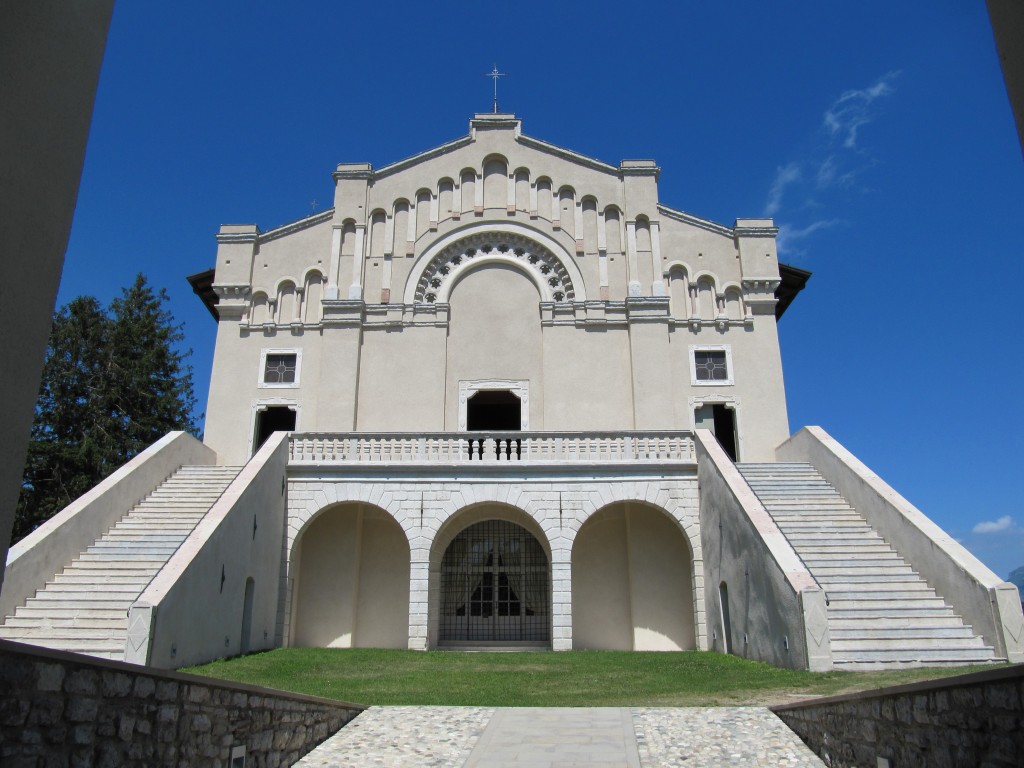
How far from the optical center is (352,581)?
20469 millimetres

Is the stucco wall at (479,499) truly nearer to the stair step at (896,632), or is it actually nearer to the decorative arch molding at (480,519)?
the decorative arch molding at (480,519)

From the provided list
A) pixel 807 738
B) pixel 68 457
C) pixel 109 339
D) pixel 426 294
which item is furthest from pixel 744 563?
pixel 109 339

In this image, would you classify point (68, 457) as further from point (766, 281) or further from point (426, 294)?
point (766, 281)

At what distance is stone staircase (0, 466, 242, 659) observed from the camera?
13.5m

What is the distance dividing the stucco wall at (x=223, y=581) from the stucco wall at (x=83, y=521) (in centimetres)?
235

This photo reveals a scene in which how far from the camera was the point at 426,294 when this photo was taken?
24.2 metres

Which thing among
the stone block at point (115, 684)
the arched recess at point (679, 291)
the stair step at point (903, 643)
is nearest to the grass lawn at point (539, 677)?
the stair step at point (903, 643)

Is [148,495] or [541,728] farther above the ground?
[148,495]

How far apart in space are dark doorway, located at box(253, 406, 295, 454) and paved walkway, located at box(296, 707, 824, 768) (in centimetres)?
1450

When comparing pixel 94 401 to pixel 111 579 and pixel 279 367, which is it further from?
pixel 111 579

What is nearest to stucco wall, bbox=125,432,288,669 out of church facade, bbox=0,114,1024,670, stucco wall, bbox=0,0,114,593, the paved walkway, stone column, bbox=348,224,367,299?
church facade, bbox=0,114,1024,670

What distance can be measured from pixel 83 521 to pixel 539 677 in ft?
30.9

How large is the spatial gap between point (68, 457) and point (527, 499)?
20419mm

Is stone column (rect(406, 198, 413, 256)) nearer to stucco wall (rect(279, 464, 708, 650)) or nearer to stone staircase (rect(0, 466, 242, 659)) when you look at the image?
stucco wall (rect(279, 464, 708, 650))
